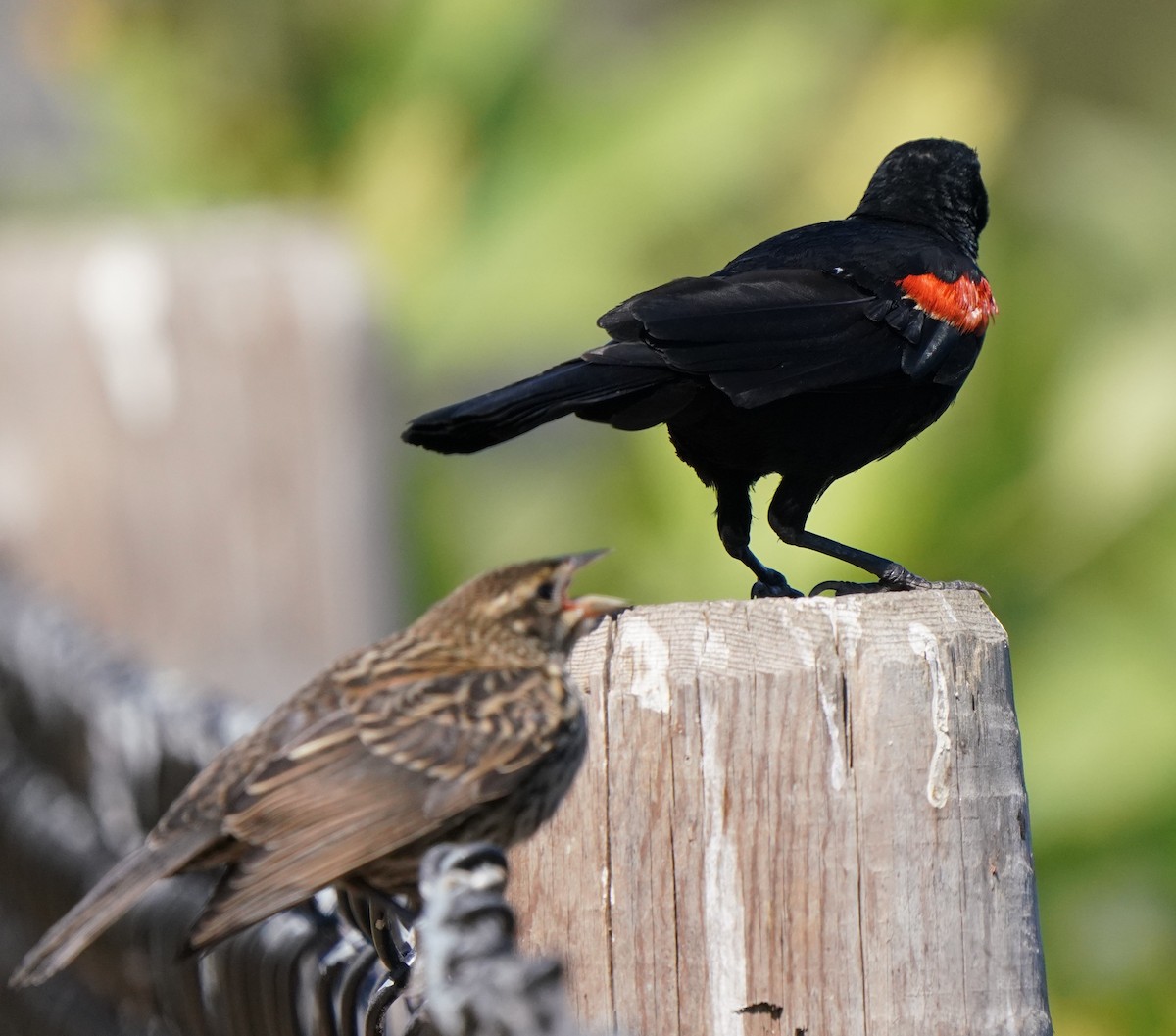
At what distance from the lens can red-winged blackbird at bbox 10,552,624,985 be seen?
6.06ft

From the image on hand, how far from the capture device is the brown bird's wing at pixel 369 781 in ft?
6.01

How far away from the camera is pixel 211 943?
1782mm

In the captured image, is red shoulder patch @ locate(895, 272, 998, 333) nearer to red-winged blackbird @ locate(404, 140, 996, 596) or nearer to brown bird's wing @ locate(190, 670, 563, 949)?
red-winged blackbird @ locate(404, 140, 996, 596)

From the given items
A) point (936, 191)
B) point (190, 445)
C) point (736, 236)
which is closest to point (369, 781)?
point (936, 191)

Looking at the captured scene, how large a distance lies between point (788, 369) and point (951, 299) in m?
0.41

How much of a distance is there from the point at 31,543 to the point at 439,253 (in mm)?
3610

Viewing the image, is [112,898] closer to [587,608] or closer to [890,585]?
[587,608]

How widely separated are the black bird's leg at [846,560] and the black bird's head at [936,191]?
0.66 m

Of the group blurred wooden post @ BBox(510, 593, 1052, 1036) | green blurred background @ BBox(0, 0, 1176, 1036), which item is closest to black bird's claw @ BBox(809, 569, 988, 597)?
blurred wooden post @ BBox(510, 593, 1052, 1036)

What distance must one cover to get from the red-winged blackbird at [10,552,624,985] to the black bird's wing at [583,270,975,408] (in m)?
0.61

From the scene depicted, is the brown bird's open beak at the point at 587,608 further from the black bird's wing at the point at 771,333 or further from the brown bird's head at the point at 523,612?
the black bird's wing at the point at 771,333

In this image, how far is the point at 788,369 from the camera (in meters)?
2.61

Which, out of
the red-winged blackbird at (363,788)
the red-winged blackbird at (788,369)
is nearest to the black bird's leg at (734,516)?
the red-winged blackbird at (788,369)

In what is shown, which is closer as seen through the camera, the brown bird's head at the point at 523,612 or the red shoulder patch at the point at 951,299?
the brown bird's head at the point at 523,612
